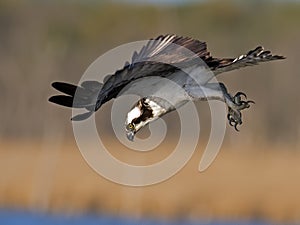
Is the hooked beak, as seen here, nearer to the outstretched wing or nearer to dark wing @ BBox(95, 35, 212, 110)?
dark wing @ BBox(95, 35, 212, 110)

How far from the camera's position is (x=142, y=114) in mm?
6262

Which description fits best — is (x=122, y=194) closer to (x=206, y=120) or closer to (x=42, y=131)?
(x=206, y=120)

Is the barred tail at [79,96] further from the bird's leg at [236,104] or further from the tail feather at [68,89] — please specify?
the bird's leg at [236,104]

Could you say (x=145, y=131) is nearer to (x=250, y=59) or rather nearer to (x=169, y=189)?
(x=169, y=189)

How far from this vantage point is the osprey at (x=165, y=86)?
6137 millimetres

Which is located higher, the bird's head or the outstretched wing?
the outstretched wing

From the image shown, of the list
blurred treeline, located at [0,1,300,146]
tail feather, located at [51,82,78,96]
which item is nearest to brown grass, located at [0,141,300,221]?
blurred treeline, located at [0,1,300,146]

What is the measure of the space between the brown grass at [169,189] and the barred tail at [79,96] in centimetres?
913

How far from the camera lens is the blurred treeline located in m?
24.2

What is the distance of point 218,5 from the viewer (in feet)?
107

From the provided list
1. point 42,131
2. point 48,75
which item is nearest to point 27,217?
point 42,131

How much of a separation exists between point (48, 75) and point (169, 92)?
65.3 ft

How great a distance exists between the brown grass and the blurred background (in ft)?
0.09

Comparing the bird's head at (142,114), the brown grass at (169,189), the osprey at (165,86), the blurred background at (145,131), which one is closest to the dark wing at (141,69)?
the osprey at (165,86)
